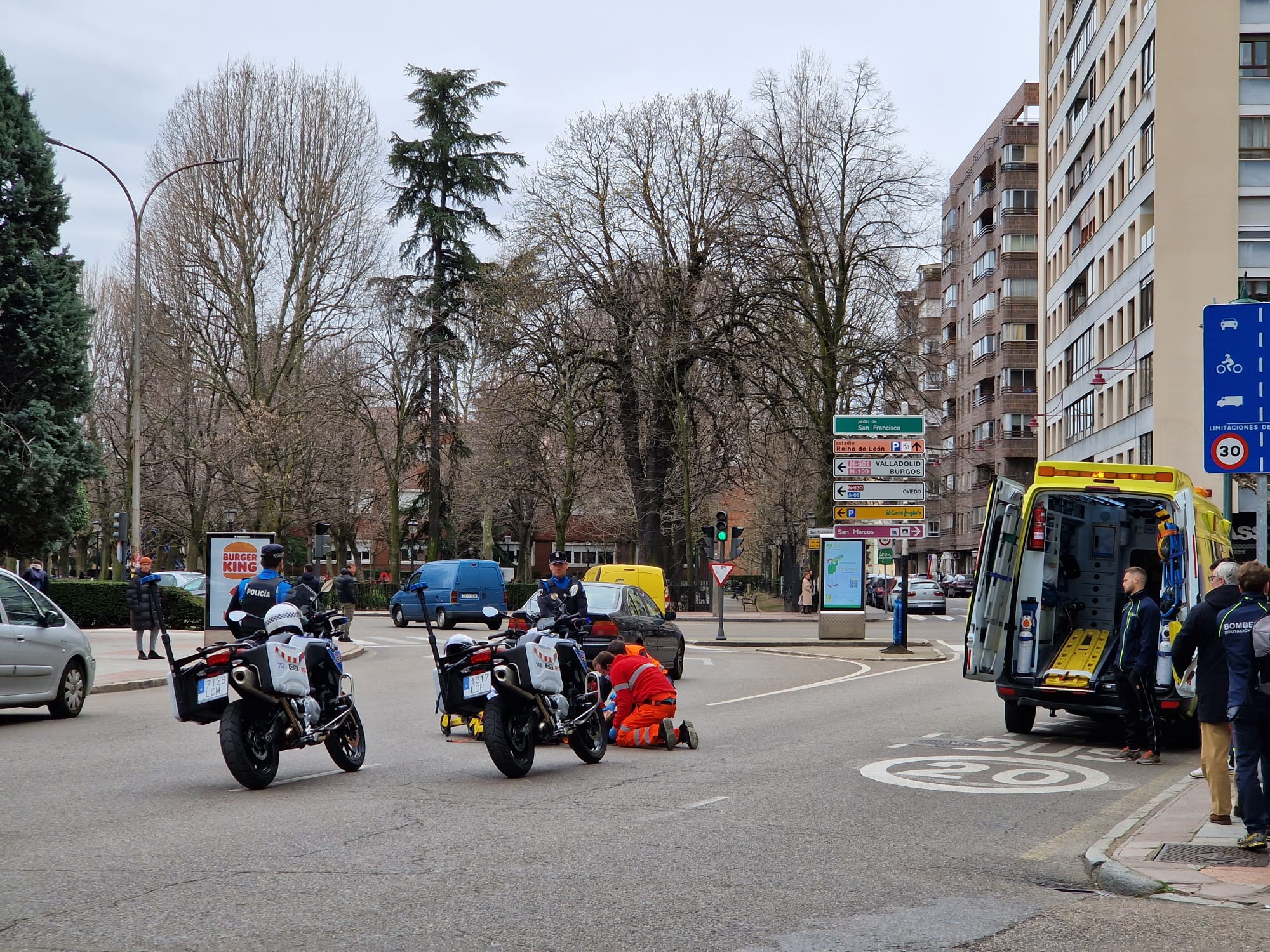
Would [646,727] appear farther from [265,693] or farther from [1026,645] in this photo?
[265,693]

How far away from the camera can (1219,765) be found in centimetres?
874

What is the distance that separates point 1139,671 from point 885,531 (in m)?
18.2

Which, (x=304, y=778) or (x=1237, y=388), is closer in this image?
(x=1237, y=388)

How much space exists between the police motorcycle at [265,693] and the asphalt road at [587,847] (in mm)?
322

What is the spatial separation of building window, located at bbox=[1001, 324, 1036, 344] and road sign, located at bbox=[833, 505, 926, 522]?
59.7m

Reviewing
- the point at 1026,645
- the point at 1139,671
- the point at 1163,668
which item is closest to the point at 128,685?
the point at 1026,645

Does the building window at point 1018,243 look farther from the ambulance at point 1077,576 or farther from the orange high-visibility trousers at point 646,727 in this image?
the orange high-visibility trousers at point 646,727

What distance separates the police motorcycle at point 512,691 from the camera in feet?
35.4

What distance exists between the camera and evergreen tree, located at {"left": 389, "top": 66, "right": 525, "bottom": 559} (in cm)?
4919

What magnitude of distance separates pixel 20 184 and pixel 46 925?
33226 mm

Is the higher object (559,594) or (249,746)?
(559,594)

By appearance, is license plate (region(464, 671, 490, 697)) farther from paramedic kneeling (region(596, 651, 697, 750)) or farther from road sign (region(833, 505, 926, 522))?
road sign (region(833, 505, 926, 522))

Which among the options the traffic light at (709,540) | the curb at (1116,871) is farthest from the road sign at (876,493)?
the curb at (1116,871)

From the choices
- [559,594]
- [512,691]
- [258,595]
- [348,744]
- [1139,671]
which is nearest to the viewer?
[512,691]
